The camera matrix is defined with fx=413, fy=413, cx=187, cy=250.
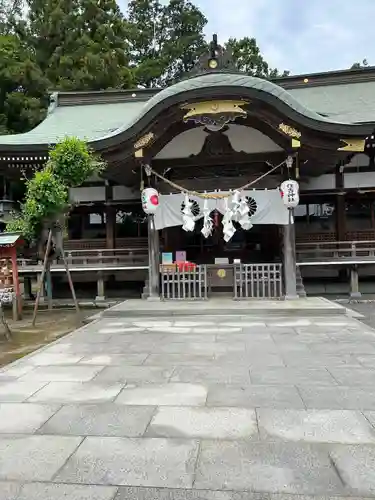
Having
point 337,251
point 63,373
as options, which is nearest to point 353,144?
point 337,251

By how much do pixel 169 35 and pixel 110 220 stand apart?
99.7 ft

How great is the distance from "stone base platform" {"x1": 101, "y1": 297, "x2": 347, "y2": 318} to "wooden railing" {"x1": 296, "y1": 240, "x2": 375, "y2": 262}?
2.49 metres

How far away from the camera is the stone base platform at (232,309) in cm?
861

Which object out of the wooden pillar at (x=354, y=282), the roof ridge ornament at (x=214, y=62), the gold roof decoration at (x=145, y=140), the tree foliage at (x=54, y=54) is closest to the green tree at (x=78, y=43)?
the tree foliage at (x=54, y=54)

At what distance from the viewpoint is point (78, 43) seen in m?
25.0

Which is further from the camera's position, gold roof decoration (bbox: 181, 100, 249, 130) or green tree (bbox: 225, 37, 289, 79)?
green tree (bbox: 225, 37, 289, 79)

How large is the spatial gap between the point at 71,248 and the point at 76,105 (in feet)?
23.9

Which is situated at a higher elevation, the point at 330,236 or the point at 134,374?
the point at 330,236

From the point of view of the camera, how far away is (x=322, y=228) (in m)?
12.7

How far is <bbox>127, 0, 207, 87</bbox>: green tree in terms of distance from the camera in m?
35.5

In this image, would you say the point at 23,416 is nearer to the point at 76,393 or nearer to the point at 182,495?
the point at 76,393

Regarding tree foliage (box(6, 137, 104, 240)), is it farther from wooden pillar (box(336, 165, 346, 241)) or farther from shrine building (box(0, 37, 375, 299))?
wooden pillar (box(336, 165, 346, 241))

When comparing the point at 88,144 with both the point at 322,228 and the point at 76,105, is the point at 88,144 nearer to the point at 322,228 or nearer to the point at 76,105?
the point at 322,228

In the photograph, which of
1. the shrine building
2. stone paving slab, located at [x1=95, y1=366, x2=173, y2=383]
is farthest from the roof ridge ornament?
stone paving slab, located at [x1=95, y1=366, x2=173, y2=383]
